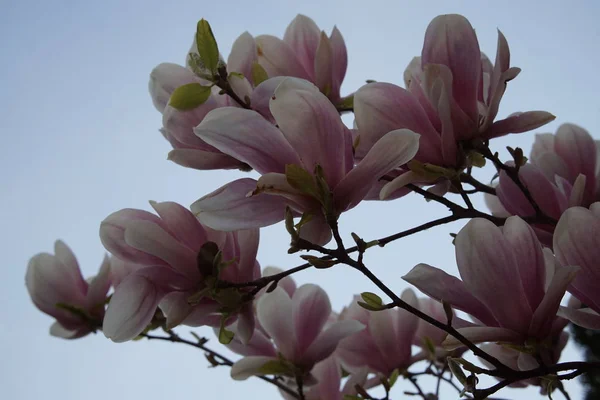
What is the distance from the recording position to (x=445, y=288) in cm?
61

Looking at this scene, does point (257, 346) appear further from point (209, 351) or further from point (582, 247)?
point (582, 247)

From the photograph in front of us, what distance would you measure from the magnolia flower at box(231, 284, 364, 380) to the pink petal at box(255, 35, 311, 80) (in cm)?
38

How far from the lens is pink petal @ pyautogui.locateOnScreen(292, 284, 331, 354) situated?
987mm

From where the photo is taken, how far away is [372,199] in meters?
0.73

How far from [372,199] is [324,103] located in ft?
0.64

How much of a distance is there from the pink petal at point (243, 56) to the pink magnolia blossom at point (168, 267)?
23 cm

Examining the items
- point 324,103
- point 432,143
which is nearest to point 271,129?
point 324,103

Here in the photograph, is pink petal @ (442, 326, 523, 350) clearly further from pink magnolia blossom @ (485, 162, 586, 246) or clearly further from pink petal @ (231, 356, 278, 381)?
pink petal @ (231, 356, 278, 381)

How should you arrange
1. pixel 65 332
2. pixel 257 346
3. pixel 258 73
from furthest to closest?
pixel 65 332 < pixel 257 346 < pixel 258 73

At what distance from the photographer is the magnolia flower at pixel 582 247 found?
0.55 m

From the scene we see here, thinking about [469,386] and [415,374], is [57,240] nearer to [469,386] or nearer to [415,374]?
[415,374]

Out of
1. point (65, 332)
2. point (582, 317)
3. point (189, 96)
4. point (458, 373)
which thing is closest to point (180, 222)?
point (189, 96)

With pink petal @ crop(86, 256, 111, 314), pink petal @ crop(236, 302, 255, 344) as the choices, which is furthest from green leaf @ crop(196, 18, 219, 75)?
pink petal @ crop(86, 256, 111, 314)

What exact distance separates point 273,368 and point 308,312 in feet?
0.38
